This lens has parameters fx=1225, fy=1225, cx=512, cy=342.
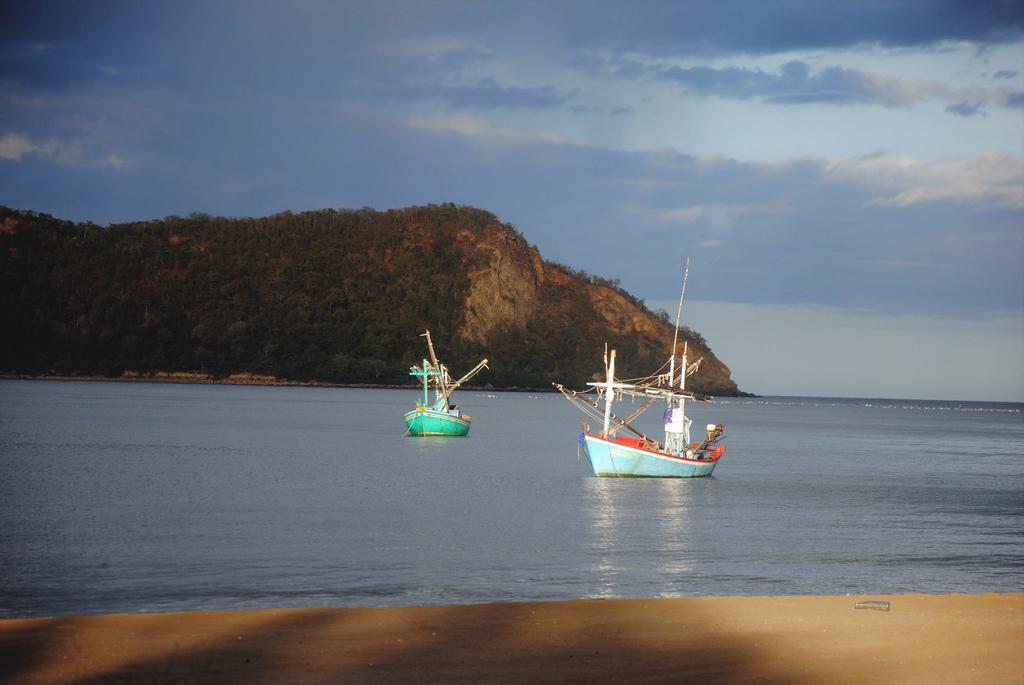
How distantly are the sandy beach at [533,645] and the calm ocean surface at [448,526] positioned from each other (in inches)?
206

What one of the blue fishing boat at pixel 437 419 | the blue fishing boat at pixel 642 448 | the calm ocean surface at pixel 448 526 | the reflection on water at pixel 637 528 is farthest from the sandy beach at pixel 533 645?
the blue fishing boat at pixel 437 419

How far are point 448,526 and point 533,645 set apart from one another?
67.5 ft

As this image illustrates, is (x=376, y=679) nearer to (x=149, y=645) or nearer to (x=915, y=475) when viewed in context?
(x=149, y=645)

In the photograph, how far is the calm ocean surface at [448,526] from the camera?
23406mm

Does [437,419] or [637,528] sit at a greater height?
[437,419]

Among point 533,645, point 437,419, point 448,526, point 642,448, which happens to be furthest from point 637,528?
point 437,419

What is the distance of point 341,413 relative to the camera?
438 ft

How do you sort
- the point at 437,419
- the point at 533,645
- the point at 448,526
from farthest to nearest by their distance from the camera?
the point at 437,419 < the point at 448,526 < the point at 533,645

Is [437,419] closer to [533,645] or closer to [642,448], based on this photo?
[642,448]

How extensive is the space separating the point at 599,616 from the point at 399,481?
35836 millimetres

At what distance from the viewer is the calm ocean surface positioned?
23.4 m

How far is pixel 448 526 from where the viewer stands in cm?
3459

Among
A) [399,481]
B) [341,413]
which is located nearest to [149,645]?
[399,481]

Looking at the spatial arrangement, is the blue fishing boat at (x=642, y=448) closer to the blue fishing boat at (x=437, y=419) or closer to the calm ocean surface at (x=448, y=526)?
the calm ocean surface at (x=448, y=526)
